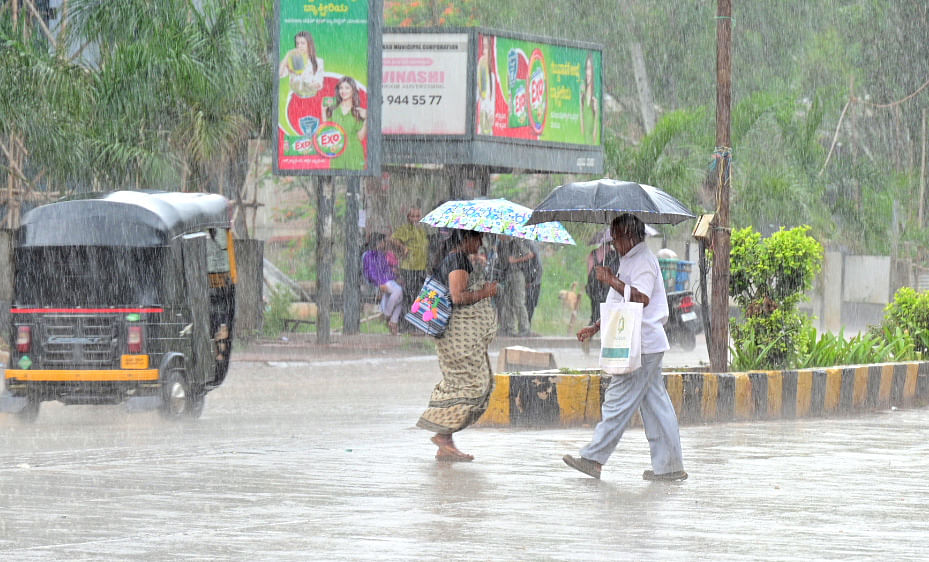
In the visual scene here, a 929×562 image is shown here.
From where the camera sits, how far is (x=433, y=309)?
1084cm

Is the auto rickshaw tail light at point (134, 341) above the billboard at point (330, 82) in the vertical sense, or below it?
below

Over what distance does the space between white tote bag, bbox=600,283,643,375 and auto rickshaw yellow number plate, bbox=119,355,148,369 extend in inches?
197

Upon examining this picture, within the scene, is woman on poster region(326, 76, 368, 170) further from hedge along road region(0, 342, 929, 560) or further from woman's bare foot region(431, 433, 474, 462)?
woman's bare foot region(431, 433, 474, 462)

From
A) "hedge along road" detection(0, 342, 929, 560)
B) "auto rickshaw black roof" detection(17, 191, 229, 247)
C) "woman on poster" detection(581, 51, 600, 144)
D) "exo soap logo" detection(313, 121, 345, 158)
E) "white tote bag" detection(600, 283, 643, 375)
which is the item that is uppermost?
"woman on poster" detection(581, 51, 600, 144)

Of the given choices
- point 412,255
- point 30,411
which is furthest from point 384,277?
point 30,411

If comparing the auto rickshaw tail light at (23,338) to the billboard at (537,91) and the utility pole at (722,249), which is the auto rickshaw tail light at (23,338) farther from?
the billboard at (537,91)

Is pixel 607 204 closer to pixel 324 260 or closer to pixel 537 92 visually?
pixel 324 260

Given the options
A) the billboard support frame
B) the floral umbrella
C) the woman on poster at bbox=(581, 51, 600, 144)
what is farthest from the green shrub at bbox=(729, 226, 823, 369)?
the woman on poster at bbox=(581, 51, 600, 144)

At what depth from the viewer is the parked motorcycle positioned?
2292 cm

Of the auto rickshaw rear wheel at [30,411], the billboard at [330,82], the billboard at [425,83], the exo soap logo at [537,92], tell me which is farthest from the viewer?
the exo soap logo at [537,92]

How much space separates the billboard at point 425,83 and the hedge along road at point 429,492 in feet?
34.2

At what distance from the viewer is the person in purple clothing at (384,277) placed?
23.1 metres

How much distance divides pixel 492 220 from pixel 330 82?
1172cm

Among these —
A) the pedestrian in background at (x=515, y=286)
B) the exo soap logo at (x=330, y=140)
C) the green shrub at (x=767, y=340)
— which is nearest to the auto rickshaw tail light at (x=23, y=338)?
the green shrub at (x=767, y=340)
